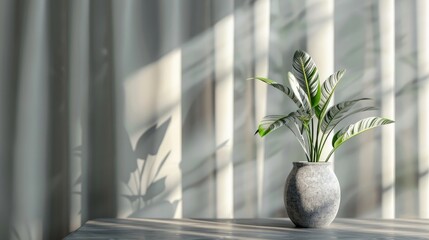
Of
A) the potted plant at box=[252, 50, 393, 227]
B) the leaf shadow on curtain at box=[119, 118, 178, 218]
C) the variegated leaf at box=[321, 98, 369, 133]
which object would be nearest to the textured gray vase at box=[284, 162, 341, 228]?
the potted plant at box=[252, 50, 393, 227]

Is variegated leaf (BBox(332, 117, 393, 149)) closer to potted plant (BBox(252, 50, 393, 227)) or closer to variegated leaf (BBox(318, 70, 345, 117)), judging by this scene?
potted plant (BBox(252, 50, 393, 227))

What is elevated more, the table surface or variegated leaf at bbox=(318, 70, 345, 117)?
variegated leaf at bbox=(318, 70, 345, 117)

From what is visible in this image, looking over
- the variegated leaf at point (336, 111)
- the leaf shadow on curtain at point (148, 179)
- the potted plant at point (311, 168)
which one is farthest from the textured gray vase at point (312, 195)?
the leaf shadow on curtain at point (148, 179)

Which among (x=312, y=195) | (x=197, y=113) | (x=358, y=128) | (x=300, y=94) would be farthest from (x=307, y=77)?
(x=197, y=113)

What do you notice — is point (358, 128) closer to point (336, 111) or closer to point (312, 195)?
point (336, 111)

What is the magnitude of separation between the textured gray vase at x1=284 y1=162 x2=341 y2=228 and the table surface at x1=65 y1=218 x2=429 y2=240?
1.3 inches

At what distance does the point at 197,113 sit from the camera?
2.11 m

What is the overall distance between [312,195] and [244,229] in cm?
21

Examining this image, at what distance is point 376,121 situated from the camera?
5.85 feet

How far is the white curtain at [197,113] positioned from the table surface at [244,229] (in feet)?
0.47

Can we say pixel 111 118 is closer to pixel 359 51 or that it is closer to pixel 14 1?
pixel 14 1

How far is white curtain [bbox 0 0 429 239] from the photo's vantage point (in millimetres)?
2084

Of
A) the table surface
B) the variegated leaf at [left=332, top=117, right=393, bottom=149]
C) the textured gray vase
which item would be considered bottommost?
the table surface

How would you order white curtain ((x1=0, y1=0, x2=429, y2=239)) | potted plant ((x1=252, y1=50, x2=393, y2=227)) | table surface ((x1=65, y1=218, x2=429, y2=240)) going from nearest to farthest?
table surface ((x1=65, y1=218, x2=429, y2=240)), potted plant ((x1=252, y1=50, x2=393, y2=227)), white curtain ((x1=0, y1=0, x2=429, y2=239))
